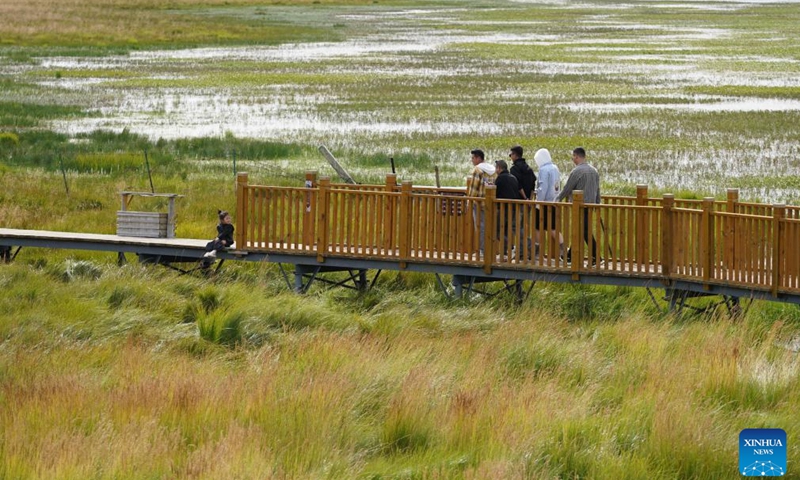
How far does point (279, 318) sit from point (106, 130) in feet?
77.4

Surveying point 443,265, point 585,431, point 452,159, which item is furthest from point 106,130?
point 585,431

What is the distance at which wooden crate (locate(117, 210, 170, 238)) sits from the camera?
18344 mm

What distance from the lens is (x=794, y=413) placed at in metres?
10.0

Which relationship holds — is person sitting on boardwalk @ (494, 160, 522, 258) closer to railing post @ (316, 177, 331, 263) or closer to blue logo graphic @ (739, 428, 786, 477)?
railing post @ (316, 177, 331, 263)

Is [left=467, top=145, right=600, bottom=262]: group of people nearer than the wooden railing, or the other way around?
the wooden railing

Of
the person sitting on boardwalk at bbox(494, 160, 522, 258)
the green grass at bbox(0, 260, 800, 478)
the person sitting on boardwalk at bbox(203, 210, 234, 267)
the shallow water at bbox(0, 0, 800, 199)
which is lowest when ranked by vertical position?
the green grass at bbox(0, 260, 800, 478)

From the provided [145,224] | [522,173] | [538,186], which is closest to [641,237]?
[538,186]

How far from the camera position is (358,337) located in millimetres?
13430

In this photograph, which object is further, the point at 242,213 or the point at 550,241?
the point at 242,213

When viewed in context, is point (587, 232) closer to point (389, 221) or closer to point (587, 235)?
point (587, 235)

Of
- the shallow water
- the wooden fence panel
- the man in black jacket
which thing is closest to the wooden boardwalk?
the wooden fence panel

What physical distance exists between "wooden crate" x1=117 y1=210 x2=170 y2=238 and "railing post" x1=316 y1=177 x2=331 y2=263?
9.11 feet

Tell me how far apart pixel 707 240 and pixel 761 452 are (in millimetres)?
7673

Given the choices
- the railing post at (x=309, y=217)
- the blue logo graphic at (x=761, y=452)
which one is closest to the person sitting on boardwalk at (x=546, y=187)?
the railing post at (x=309, y=217)
